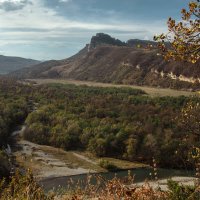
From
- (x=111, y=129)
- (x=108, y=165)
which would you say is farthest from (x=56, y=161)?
(x=111, y=129)

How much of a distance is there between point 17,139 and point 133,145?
20.8m

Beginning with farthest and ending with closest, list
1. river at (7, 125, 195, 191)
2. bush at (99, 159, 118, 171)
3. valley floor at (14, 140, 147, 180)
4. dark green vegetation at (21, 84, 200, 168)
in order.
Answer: dark green vegetation at (21, 84, 200, 168) < bush at (99, 159, 118, 171) < valley floor at (14, 140, 147, 180) < river at (7, 125, 195, 191)

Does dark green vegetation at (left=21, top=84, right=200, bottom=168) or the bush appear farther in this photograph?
dark green vegetation at (left=21, top=84, right=200, bottom=168)

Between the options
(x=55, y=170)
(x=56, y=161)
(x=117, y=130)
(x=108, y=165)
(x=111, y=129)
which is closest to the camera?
(x=55, y=170)

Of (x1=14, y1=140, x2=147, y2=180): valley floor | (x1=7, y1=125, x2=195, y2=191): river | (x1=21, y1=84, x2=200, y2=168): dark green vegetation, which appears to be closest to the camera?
(x1=7, y1=125, x2=195, y2=191): river

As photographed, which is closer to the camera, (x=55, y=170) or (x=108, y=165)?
(x=55, y=170)

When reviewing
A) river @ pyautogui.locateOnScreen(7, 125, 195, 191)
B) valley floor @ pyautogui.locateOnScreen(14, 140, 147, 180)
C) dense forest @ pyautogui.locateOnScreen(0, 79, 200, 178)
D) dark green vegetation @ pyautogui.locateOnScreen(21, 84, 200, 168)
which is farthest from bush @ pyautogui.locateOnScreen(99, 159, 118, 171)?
dark green vegetation @ pyautogui.locateOnScreen(21, 84, 200, 168)

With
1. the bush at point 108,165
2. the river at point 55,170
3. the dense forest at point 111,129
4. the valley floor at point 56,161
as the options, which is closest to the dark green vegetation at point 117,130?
the dense forest at point 111,129

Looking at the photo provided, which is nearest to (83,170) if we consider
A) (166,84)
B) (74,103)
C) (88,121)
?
(88,121)

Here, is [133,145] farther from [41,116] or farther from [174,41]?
[174,41]

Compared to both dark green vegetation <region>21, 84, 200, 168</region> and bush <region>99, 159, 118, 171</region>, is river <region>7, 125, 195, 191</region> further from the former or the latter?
dark green vegetation <region>21, 84, 200, 168</region>

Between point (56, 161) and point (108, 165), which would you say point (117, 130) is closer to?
point (108, 165)

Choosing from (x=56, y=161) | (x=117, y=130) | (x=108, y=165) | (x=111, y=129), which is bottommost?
(x=56, y=161)

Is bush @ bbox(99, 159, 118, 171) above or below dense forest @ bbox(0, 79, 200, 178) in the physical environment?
below
